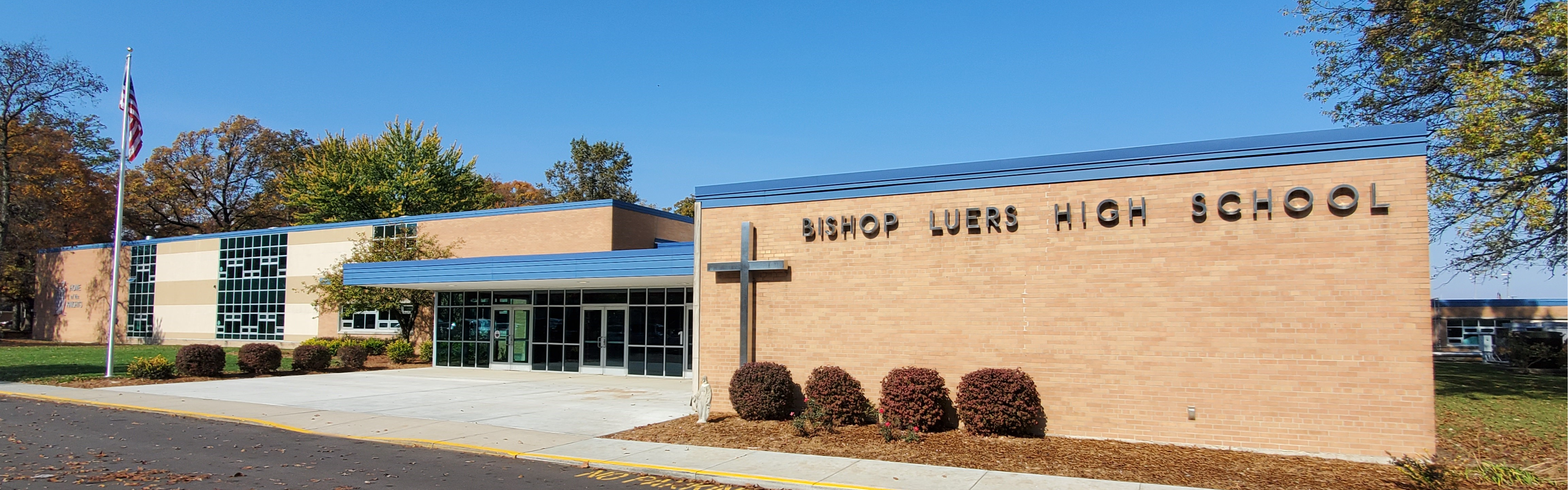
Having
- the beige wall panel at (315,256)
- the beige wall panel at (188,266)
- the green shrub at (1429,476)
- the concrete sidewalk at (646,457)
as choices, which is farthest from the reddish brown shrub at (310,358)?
the green shrub at (1429,476)

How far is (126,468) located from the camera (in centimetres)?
1013

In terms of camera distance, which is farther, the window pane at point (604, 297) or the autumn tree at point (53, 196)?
the autumn tree at point (53, 196)

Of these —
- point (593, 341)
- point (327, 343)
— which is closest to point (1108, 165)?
point (593, 341)

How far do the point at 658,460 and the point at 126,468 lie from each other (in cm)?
613

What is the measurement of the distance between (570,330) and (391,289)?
873 centimetres

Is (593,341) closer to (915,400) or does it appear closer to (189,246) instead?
(915,400)

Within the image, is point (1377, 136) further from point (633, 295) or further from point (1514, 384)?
point (633, 295)

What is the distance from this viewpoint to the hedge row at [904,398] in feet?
39.9

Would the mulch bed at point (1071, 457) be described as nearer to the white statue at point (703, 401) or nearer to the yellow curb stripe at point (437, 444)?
the white statue at point (703, 401)

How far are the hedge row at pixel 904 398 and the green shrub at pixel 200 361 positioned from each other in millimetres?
16772

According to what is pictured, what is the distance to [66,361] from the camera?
98.6ft

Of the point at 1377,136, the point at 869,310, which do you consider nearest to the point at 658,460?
the point at 869,310

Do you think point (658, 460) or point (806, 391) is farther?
point (806, 391)

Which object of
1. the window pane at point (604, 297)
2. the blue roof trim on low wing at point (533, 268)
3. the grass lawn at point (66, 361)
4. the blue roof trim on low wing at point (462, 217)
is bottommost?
the grass lawn at point (66, 361)
